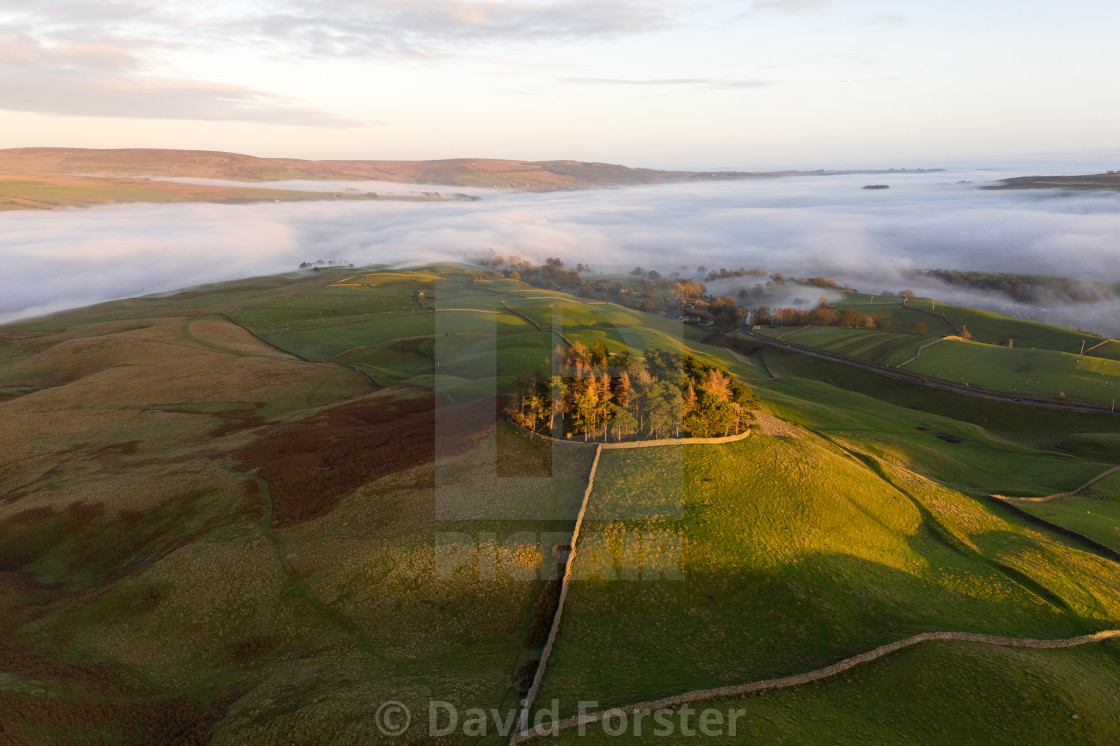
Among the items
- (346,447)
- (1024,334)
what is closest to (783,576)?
(346,447)

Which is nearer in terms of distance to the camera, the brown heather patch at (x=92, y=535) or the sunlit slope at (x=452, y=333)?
the brown heather patch at (x=92, y=535)

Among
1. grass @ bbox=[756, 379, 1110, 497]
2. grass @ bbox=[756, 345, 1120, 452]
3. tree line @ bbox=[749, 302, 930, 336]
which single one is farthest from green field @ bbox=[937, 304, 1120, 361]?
grass @ bbox=[756, 379, 1110, 497]

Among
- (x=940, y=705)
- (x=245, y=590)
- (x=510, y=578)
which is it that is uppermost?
(x=510, y=578)

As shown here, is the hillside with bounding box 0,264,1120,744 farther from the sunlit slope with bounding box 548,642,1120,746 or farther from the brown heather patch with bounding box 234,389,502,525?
the brown heather patch with bounding box 234,389,502,525

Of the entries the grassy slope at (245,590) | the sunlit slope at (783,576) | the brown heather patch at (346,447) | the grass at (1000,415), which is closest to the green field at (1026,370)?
the grass at (1000,415)

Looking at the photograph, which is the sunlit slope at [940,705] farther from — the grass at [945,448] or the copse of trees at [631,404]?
→ the grass at [945,448]

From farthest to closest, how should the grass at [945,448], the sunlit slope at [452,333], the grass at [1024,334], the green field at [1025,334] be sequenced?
the grass at [1024,334]
the green field at [1025,334]
the sunlit slope at [452,333]
the grass at [945,448]

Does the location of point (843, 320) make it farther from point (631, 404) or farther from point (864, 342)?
point (631, 404)
